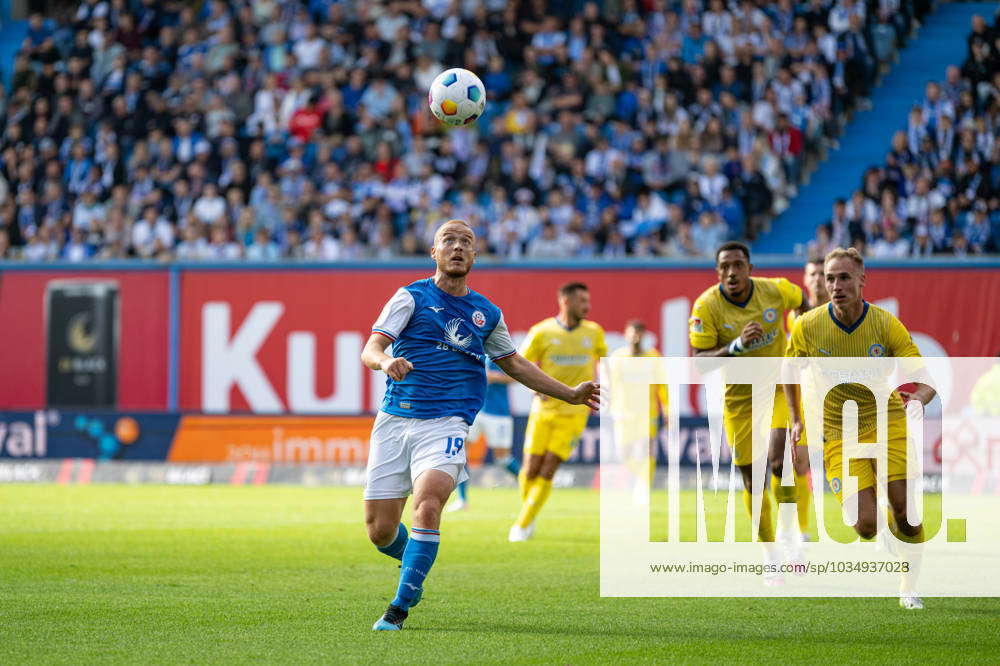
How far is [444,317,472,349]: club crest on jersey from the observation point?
383 inches

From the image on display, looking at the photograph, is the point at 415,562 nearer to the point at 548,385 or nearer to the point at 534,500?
the point at 548,385

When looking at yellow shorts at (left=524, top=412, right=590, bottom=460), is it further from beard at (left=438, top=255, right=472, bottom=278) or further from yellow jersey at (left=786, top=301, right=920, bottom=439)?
beard at (left=438, top=255, right=472, bottom=278)

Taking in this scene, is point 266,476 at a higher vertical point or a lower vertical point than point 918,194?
lower

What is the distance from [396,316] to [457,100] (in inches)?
161

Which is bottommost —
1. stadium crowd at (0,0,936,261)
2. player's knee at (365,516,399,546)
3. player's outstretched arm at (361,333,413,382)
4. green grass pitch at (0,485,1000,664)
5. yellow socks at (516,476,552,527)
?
green grass pitch at (0,485,1000,664)

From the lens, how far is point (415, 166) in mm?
26688

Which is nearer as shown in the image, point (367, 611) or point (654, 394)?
point (367, 611)

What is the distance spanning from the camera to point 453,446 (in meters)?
9.55

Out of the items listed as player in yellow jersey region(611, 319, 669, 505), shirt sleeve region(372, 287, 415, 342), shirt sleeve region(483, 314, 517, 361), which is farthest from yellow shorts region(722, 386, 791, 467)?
player in yellow jersey region(611, 319, 669, 505)

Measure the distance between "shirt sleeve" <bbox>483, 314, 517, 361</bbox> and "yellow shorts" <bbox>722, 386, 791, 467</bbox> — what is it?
2841mm

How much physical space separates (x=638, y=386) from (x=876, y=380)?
11.8 metres

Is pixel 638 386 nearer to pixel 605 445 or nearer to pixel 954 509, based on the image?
pixel 605 445

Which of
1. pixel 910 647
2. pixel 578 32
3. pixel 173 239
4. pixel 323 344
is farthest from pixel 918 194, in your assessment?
pixel 910 647

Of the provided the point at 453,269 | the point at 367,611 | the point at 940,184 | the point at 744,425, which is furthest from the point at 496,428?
the point at 453,269
